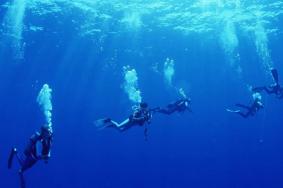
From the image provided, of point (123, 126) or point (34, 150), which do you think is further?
point (123, 126)

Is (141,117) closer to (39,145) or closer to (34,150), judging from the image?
(39,145)

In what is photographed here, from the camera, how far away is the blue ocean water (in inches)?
1235

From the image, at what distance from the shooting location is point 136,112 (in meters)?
14.5

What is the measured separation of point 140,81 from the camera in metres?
64.3

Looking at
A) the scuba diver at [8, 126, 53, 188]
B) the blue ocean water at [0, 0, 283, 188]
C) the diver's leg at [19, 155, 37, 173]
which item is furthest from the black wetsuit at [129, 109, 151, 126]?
the blue ocean water at [0, 0, 283, 188]

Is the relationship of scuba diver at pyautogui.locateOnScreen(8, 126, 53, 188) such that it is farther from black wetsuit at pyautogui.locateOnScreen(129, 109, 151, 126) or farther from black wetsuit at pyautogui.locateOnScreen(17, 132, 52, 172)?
black wetsuit at pyautogui.locateOnScreen(129, 109, 151, 126)

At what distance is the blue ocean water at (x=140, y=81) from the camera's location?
31375 mm

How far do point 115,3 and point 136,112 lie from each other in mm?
15147

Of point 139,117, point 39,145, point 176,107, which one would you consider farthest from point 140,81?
point 39,145

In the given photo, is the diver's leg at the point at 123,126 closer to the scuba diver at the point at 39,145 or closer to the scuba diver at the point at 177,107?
the scuba diver at the point at 177,107

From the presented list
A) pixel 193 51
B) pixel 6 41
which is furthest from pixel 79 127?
pixel 6 41

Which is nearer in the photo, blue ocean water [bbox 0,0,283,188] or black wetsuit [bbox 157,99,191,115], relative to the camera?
black wetsuit [bbox 157,99,191,115]

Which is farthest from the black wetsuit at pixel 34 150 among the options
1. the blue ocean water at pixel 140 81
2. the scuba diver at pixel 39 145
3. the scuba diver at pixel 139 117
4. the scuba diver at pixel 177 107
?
the blue ocean water at pixel 140 81

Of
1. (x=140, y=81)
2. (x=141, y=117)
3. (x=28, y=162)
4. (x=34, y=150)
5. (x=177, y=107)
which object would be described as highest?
(x=140, y=81)
